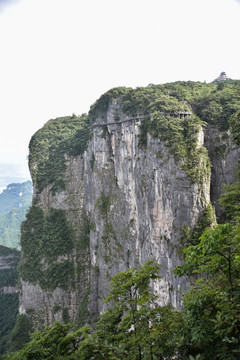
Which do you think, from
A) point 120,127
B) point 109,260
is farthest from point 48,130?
point 109,260

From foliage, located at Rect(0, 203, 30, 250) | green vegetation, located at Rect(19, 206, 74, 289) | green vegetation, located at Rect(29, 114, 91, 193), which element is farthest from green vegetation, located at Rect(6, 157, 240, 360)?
foliage, located at Rect(0, 203, 30, 250)

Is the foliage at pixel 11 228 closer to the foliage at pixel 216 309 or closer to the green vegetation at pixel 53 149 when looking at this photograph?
the green vegetation at pixel 53 149

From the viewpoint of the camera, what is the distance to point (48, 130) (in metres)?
34.6

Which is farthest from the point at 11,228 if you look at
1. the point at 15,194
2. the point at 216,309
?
the point at 216,309

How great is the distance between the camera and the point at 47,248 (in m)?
28.6

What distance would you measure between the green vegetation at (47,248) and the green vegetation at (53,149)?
160 inches

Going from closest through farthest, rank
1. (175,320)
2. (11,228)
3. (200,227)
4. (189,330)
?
(189,330), (175,320), (200,227), (11,228)

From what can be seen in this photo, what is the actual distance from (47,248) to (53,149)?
14.2m

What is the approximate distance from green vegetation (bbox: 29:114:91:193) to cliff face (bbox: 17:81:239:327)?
0.15 meters

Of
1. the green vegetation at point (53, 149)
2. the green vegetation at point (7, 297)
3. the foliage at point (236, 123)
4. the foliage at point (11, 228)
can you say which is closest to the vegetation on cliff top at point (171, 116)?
the green vegetation at point (53, 149)

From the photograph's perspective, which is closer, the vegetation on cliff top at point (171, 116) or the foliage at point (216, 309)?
the foliage at point (216, 309)

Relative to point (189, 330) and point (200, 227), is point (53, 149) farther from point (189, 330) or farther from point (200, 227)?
point (189, 330)

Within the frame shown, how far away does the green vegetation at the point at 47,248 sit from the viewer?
27.4 m

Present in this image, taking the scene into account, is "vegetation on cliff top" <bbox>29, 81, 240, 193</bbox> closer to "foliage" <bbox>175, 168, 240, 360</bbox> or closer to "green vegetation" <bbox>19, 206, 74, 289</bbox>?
"green vegetation" <bbox>19, 206, 74, 289</bbox>
